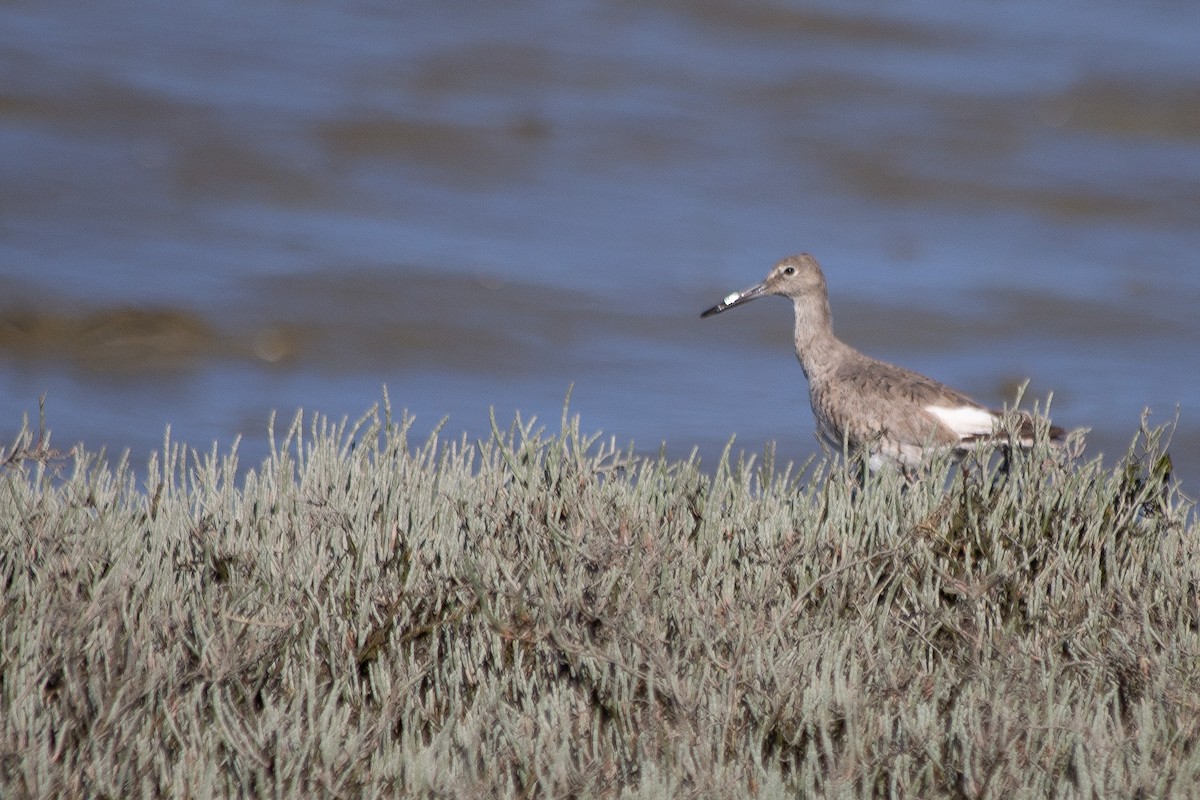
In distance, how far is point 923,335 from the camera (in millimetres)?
10289

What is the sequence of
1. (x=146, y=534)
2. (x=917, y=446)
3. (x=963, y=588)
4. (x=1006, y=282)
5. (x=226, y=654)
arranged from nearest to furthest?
(x=226, y=654)
(x=963, y=588)
(x=146, y=534)
(x=917, y=446)
(x=1006, y=282)

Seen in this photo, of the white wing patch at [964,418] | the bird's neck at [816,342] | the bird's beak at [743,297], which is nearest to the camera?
the white wing patch at [964,418]

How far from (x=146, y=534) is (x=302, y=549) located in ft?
1.90

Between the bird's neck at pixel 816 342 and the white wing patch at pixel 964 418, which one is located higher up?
the bird's neck at pixel 816 342

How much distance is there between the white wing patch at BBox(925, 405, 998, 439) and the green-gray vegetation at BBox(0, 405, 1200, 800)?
72.8 inches

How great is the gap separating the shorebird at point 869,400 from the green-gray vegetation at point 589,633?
68.1 inches

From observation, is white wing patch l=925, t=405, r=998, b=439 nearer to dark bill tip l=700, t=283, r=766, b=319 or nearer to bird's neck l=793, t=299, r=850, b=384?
bird's neck l=793, t=299, r=850, b=384

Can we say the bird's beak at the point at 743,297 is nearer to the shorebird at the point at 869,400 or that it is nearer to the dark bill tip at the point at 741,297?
the dark bill tip at the point at 741,297

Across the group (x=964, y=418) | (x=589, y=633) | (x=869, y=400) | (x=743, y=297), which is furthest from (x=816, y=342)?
(x=589, y=633)

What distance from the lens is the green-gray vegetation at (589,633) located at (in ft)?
11.5

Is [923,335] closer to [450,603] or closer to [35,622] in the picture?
[450,603]

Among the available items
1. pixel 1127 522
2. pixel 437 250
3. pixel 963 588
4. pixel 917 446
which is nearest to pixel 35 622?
pixel 963 588

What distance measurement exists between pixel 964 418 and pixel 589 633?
3414mm

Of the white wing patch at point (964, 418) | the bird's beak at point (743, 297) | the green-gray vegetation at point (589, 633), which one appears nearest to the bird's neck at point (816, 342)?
the bird's beak at point (743, 297)
